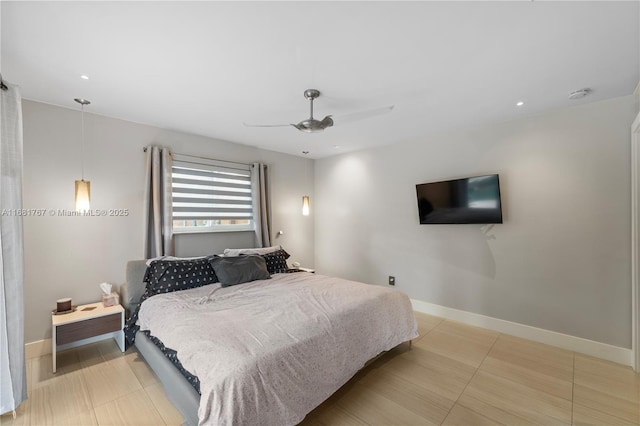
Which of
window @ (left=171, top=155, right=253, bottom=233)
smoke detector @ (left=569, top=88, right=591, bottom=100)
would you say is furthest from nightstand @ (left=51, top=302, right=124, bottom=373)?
smoke detector @ (left=569, top=88, right=591, bottom=100)

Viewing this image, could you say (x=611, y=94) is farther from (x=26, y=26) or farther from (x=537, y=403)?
(x=26, y=26)

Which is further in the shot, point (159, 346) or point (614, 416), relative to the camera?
point (159, 346)

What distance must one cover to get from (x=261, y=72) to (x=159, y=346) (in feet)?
8.28

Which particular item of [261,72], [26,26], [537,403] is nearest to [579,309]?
[537,403]

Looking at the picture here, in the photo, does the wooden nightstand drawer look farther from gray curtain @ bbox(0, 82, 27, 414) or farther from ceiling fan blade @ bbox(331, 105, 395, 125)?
ceiling fan blade @ bbox(331, 105, 395, 125)

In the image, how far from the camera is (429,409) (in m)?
2.02

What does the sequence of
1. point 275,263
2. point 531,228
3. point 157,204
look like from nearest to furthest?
point 531,228
point 157,204
point 275,263

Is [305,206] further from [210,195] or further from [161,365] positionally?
[161,365]

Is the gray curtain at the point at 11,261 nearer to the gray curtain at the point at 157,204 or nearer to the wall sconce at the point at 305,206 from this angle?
the gray curtain at the point at 157,204

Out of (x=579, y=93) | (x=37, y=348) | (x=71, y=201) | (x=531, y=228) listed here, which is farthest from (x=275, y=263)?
(x=579, y=93)

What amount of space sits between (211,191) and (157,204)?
31.1 inches

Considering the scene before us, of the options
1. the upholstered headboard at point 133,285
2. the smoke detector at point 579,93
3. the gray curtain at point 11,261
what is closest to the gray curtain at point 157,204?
the upholstered headboard at point 133,285

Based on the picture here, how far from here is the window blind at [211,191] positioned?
145 inches

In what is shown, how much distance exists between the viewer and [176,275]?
9.86ft
